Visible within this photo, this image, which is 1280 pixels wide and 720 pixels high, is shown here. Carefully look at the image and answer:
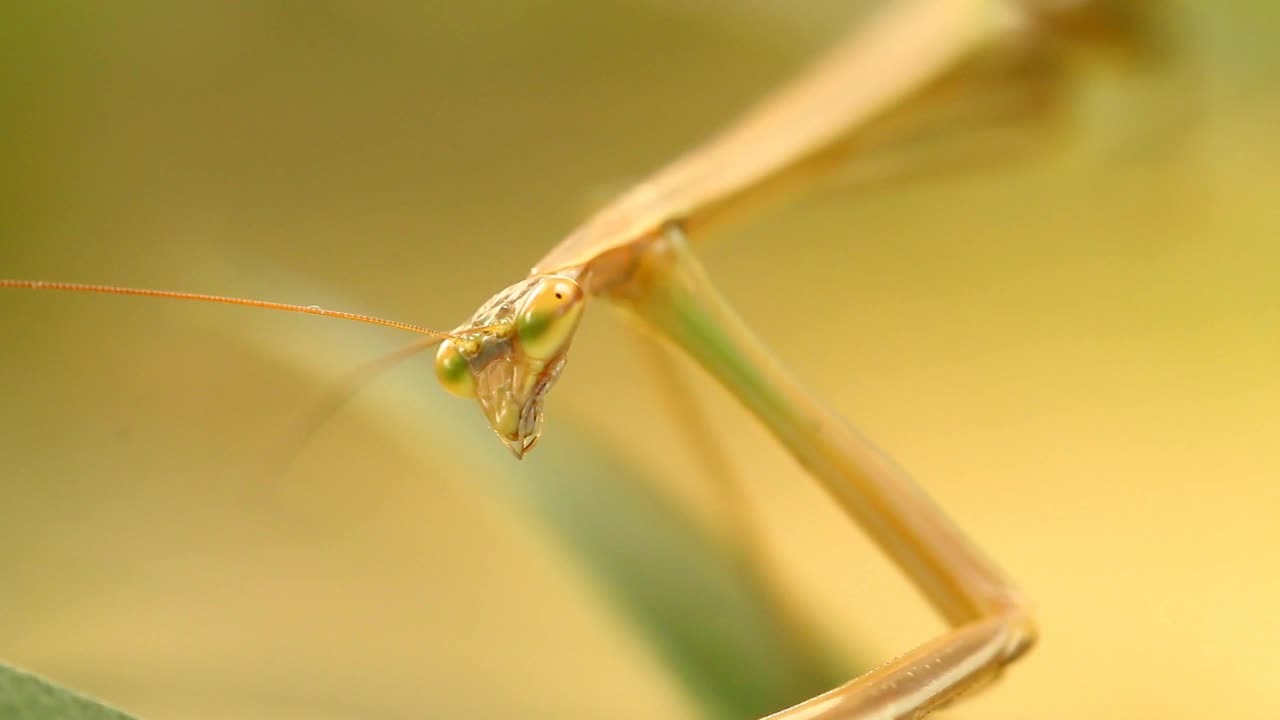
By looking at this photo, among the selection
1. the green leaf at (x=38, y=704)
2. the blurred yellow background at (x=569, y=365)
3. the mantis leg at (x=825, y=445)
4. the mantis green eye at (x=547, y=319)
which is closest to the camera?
the green leaf at (x=38, y=704)

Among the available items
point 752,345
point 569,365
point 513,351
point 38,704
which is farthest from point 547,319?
point 569,365

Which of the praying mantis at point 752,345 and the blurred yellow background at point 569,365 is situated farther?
the blurred yellow background at point 569,365

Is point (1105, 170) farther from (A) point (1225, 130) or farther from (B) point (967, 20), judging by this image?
(B) point (967, 20)

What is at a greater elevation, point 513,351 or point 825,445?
point 513,351

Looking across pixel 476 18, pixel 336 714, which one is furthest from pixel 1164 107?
pixel 336 714

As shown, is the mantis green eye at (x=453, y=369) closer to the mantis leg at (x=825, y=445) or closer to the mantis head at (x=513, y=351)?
the mantis head at (x=513, y=351)

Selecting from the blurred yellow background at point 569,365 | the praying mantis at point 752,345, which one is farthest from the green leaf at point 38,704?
the blurred yellow background at point 569,365

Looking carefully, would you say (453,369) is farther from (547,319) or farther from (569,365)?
(569,365)
